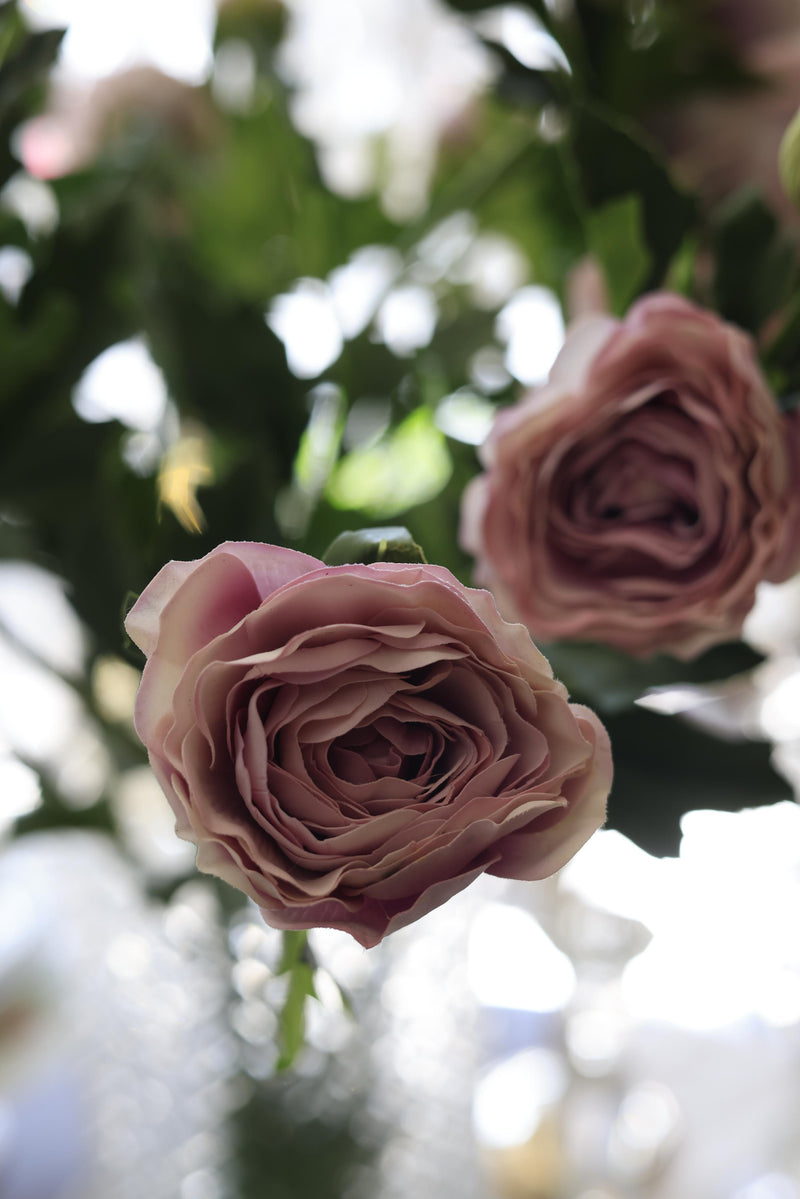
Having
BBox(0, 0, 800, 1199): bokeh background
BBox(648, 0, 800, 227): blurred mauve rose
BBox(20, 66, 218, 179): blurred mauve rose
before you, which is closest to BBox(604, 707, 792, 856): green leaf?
BBox(0, 0, 800, 1199): bokeh background

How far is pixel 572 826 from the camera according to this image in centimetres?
11

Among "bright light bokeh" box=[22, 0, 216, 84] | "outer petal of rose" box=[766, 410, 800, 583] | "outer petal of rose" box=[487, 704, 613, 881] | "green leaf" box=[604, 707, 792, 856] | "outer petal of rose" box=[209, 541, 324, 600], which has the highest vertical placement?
"outer petal of rose" box=[209, 541, 324, 600]

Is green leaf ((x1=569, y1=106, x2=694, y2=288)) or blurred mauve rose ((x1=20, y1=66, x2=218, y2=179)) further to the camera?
blurred mauve rose ((x1=20, y1=66, x2=218, y2=179))

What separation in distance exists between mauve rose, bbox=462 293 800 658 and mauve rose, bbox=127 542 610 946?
Result: 6 centimetres

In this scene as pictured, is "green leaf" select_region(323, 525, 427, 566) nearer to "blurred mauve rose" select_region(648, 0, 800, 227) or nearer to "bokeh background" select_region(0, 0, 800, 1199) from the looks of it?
"bokeh background" select_region(0, 0, 800, 1199)

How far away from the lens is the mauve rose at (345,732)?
103 mm

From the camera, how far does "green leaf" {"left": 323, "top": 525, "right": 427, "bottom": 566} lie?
0.37 ft

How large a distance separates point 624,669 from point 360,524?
0.21ft

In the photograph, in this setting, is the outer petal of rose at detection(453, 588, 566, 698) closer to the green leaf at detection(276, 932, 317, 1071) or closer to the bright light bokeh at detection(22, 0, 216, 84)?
the green leaf at detection(276, 932, 317, 1071)

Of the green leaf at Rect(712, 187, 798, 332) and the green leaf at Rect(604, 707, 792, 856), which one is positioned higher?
the green leaf at Rect(712, 187, 798, 332)

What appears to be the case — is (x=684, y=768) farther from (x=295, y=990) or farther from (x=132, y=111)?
(x=132, y=111)

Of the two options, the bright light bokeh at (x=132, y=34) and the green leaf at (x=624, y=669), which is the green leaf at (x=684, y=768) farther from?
the bright light bokeh at (x=132, y=34)

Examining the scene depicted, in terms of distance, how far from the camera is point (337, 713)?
109 mm

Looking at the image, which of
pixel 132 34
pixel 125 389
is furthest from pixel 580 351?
pixel 132 34
